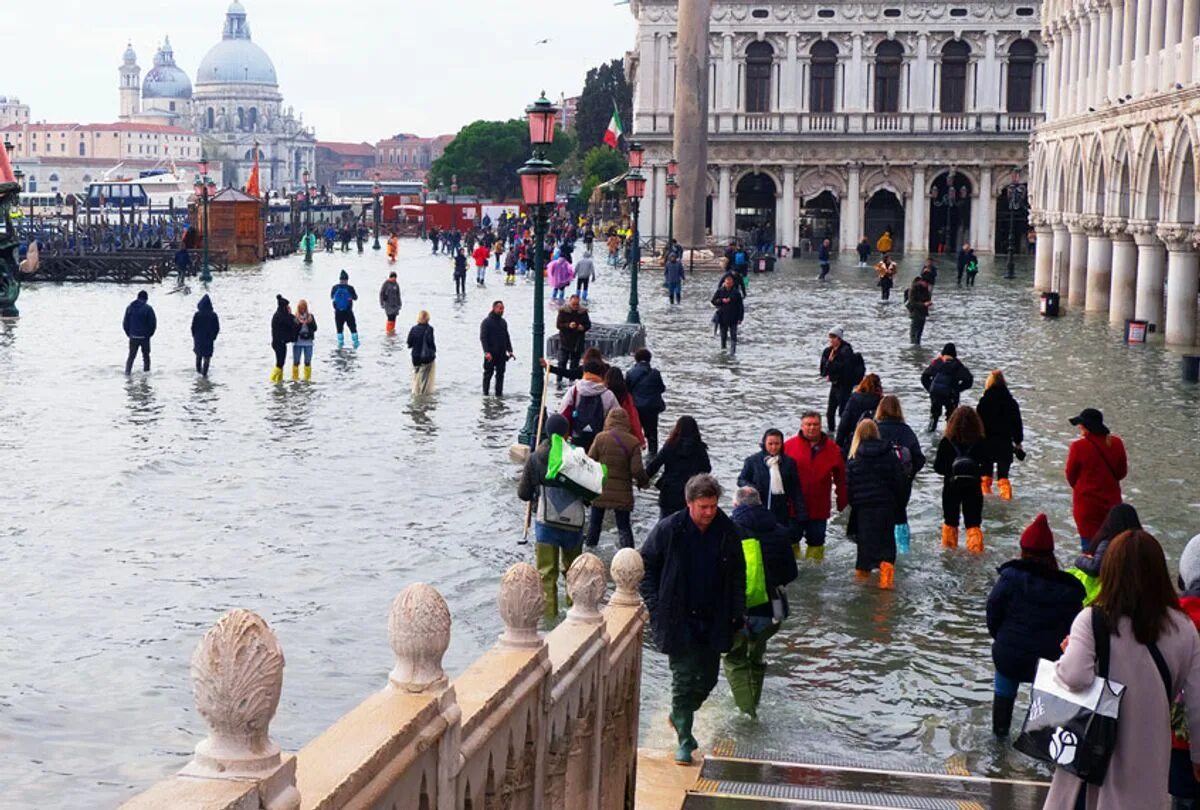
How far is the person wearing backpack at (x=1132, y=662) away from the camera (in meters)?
5.72

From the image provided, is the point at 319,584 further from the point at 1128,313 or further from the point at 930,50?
the point at 930,50

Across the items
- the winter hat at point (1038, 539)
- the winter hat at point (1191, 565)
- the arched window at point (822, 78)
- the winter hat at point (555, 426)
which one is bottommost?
the winter hat at point (1038, 539)

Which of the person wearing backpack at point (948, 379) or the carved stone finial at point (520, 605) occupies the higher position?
the carved stone finial at point (520, 605)

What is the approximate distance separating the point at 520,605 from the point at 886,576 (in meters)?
7.39

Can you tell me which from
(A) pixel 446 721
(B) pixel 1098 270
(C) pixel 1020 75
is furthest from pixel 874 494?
(C) pixel 1020 75

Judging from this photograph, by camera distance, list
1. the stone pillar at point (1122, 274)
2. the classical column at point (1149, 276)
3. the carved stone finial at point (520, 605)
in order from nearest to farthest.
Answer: the carved stone finial at point (520, 605), the classical column at point (1149, 276), the stone pillar at point (1122, 274)

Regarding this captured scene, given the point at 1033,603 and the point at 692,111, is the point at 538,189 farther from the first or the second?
the point at 692,111

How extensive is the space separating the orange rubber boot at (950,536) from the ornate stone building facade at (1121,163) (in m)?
16.0

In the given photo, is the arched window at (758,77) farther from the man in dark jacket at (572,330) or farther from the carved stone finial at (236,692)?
the carved stone finial at (236,692)

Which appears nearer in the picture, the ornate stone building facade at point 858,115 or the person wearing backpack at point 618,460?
the person wearing backpack at point 618,460

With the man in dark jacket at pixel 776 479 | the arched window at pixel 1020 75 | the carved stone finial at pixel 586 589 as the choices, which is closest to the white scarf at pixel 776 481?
the man in dark jacket at pixel 776 479

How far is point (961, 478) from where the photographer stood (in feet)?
45.5

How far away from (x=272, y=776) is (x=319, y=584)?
29.6 feet

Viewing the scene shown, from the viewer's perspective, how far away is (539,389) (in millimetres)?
18062
